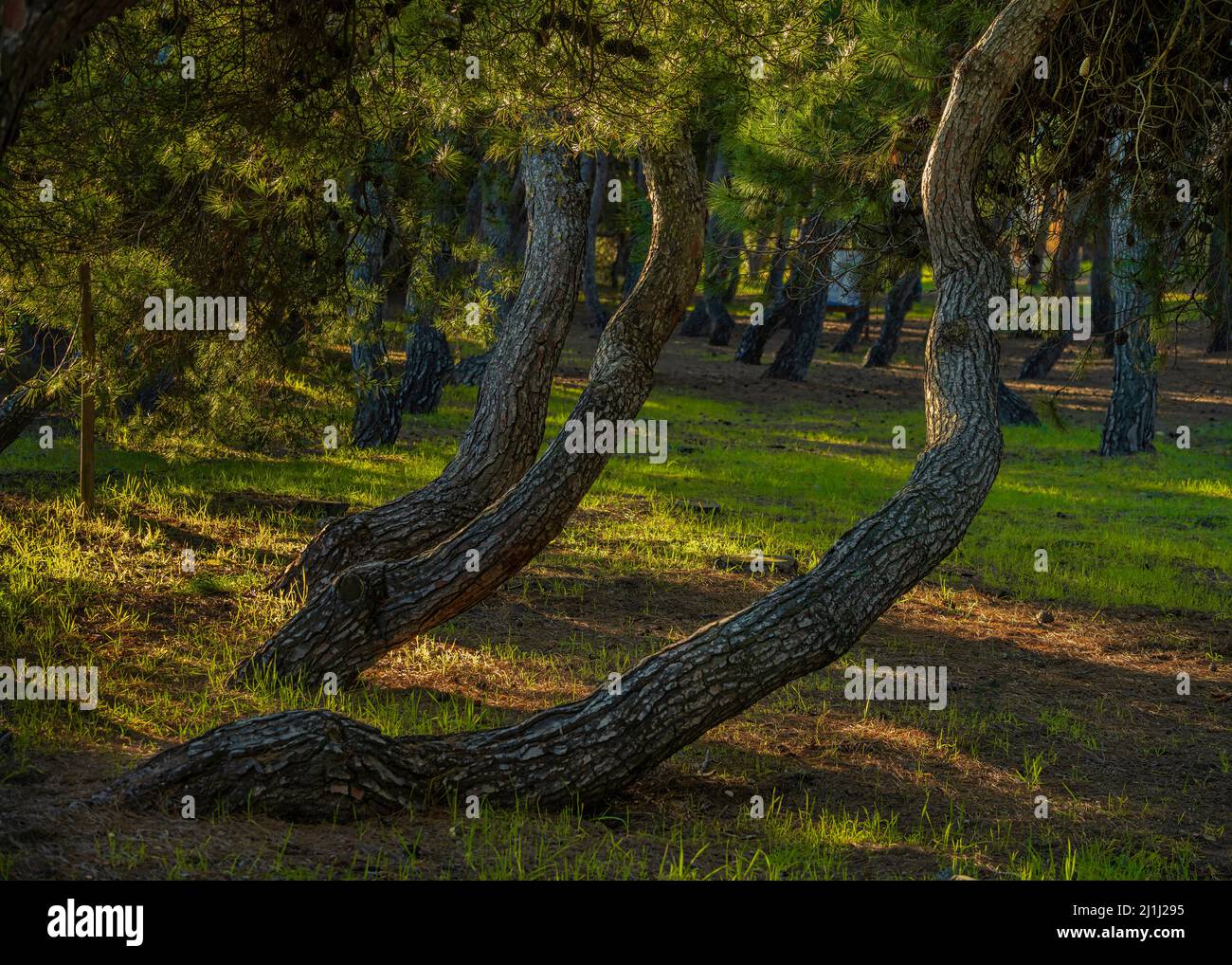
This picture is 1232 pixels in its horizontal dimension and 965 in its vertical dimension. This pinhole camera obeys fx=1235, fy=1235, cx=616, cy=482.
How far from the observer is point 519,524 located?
745 cm

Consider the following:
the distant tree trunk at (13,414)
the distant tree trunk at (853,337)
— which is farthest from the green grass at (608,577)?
the distant tree trunk at (853,337)

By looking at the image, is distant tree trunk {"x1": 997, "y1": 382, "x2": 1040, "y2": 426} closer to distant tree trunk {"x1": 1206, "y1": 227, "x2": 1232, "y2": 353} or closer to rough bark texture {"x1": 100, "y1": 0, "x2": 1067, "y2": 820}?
distant tree trunk {"x1": 1206, "y1": 227, "x2": 1232, "y2": 353}

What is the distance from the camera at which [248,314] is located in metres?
9.23

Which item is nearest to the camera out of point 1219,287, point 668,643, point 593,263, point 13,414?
point 1219,287

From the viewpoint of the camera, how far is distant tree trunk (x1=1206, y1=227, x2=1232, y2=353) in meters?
7.75

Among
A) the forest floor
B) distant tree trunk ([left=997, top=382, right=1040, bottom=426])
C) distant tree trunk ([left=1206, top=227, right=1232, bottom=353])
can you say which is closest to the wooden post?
the forest floor

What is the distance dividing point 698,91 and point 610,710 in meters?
3.78

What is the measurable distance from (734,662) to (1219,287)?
5.00 metres

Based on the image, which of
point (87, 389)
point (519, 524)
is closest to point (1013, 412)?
point (519, 524)

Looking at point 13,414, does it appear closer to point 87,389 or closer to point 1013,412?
point 87,389

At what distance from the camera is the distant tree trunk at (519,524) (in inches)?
283

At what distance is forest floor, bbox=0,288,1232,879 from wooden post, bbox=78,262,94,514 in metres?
0.29

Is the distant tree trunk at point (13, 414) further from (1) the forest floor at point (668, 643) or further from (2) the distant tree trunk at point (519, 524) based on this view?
(2) the distant tree trunk at point (519, 524)

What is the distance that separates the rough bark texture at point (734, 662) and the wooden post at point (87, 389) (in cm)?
488
